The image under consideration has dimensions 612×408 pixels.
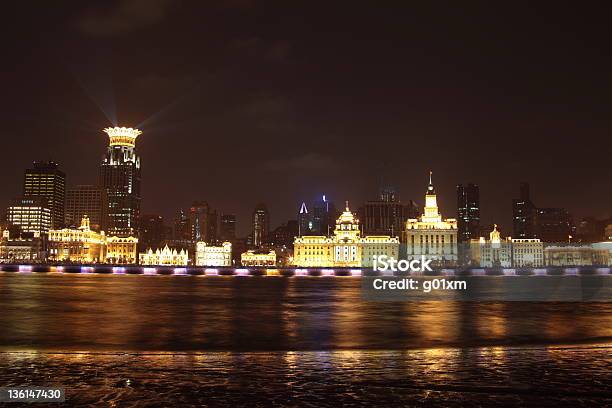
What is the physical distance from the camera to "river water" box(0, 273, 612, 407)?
418 inches

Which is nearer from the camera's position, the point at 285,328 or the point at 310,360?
the point at 310,360

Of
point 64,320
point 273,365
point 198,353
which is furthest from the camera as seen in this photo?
point 64,320

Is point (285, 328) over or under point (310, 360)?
under

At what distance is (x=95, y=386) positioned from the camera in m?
11.2

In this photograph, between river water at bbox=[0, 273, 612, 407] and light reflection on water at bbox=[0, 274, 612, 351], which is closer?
river water at bbox=[0, 273, 612, 407]

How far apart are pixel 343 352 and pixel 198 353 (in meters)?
3.67

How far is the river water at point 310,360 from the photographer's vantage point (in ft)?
34.8

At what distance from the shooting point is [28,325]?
22.3m

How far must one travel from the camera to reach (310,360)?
47.4 ft

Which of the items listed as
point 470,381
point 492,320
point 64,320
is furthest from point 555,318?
point 64,320

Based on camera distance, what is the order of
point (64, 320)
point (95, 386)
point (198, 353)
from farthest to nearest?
point (64, 320) < point (198, 353) < point (95, 386)

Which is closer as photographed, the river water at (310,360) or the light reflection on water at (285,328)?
the river water at (310,360)

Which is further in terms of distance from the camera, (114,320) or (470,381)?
(114,320)

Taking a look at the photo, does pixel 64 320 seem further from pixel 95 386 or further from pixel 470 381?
pixel 470 381
